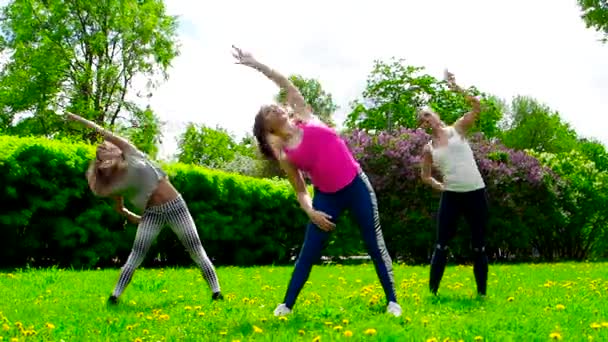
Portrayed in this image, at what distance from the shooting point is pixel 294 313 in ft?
22.8

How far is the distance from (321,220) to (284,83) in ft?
4.13

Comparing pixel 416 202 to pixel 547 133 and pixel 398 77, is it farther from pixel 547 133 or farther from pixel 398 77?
pixel 547 133

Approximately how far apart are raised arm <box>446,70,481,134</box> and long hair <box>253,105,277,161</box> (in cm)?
267

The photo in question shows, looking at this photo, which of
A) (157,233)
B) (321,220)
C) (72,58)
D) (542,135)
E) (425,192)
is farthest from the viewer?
(542,135)

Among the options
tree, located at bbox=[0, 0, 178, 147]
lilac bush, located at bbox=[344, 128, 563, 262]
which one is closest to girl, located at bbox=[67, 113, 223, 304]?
lilac bush, located at bbox=[344, 128, 563, 262]

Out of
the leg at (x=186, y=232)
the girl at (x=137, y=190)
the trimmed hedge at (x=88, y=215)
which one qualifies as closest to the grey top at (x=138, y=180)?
the girl at (x=137, y=190)

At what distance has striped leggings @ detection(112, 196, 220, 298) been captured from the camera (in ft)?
26.5

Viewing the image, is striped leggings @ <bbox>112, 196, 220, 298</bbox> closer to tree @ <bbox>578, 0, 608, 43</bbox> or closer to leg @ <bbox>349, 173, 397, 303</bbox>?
leg @ <bbox>349, 173, 397, 303</bbox>

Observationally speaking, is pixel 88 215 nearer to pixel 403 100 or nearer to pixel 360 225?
pixel 360 225

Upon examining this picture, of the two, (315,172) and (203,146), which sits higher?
(203,146)

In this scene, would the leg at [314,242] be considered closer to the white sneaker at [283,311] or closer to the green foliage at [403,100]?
the white sneaker at [283,311]

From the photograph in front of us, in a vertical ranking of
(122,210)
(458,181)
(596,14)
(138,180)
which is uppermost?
(596,14)

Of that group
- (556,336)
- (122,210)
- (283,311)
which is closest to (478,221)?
(283,311)

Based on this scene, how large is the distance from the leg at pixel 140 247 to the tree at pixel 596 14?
20.8 meters
